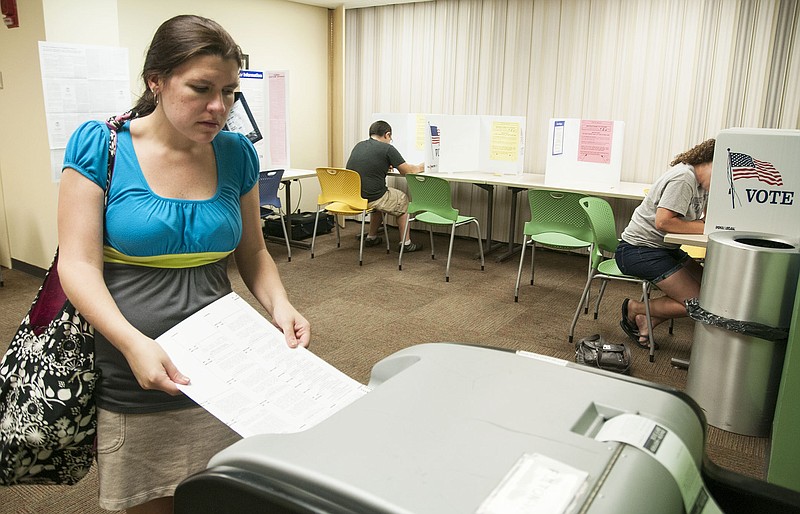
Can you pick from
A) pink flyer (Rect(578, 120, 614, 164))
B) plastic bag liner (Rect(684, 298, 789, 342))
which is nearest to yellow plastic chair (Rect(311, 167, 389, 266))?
pink flyer (Rect(578, 120, 614, 164))

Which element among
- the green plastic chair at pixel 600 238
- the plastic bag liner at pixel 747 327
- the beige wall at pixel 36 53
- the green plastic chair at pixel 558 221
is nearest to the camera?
the plastic bag liner at pixel 747 327

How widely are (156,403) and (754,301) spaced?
2243 millimetres

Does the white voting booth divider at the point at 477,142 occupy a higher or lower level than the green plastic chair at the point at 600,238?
higher

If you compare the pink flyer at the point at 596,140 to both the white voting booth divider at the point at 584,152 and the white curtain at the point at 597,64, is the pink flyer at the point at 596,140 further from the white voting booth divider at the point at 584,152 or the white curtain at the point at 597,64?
the white curtain at the point at 597,64

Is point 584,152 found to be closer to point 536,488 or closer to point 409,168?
point 409,168

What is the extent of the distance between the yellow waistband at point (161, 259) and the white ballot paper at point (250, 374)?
0.09 metres

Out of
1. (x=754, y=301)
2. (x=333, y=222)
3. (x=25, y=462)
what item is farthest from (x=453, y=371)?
(x=333, y=222)

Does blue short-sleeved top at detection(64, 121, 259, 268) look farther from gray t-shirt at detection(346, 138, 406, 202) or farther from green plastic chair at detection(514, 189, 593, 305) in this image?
gray t-shirt at detection(346, 138, 406, 202)

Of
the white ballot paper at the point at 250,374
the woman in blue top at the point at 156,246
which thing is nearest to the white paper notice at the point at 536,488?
Answer: the white ballot paper at the point at 250,374

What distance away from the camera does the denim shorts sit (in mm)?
3164

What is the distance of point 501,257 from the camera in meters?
5.25

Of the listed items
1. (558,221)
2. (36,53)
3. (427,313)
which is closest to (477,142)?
(558,221)

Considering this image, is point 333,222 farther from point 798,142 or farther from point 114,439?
point 114,439

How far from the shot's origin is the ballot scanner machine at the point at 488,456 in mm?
507
